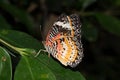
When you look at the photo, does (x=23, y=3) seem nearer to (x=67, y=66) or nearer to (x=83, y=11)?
(x=83, y=11)

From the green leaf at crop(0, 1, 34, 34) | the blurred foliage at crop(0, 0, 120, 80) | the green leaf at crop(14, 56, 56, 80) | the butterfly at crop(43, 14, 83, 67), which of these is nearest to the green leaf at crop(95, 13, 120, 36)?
the blurred foliage at crop(0, 0, 120, 80)

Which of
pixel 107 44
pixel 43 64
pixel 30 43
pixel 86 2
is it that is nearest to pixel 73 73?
pixel 43 64

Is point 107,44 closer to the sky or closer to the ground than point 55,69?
closer to the ground

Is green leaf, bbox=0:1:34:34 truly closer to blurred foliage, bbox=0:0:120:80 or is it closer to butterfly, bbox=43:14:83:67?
blurred foliage, bbox=0:0:120:80

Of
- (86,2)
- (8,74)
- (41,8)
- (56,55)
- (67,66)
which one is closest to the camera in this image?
(8,74)

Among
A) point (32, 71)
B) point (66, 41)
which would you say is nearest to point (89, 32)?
point (66, 41)

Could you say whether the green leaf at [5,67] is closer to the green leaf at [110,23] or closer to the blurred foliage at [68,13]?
the blurred foliage at [68,13]
